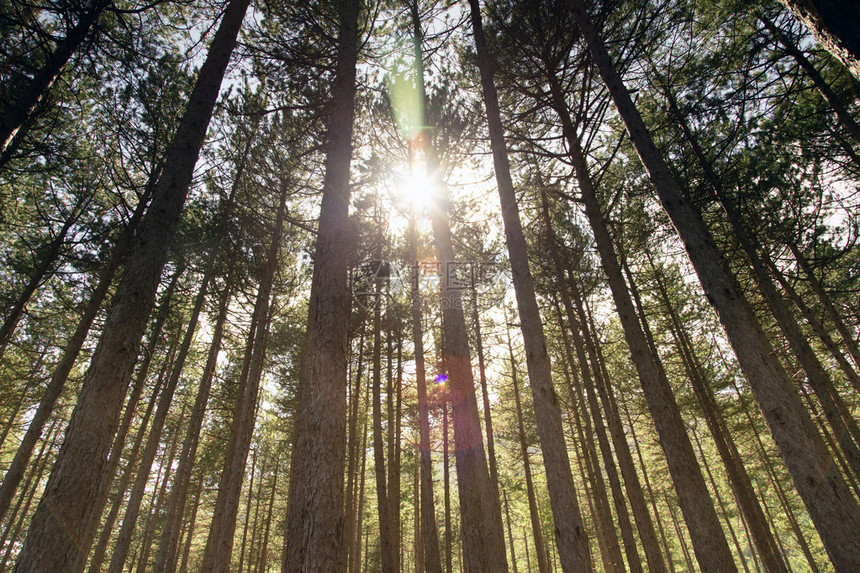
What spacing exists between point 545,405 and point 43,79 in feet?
32.3

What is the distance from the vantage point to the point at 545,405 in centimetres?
432

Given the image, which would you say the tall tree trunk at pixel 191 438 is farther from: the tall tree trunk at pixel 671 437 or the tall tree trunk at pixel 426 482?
the tall tree trunk at pixel 671 437

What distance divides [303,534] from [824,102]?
1544 cm

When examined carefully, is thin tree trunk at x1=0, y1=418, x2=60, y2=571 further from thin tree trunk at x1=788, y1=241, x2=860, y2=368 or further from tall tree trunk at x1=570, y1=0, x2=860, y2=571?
thin tree trunk at x1=788, y1=241, x2=860, y2=368

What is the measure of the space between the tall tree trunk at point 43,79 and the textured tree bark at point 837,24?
9.35 metres

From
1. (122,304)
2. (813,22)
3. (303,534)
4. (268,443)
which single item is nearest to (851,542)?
(813,22)

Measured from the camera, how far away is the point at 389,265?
41.1 ft

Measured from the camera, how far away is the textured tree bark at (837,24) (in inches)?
88.7

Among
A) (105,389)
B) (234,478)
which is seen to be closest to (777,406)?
(105,389)

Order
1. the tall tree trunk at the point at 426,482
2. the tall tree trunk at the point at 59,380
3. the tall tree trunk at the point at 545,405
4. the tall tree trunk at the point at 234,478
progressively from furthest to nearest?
1. the tall tree trunk at the point at 426,482
2. the tall tree trunk at the point at 59,380
3. the tall tree trunk at the point at 234,478
4. the tall tree trunk at the point at 545,405

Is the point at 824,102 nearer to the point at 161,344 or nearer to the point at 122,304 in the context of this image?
the point at 122,304

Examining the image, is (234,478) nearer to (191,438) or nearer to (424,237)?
(191,438)

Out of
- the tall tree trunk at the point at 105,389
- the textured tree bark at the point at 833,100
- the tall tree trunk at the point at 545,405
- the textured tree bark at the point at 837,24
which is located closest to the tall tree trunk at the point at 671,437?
the tall tree trunk at the point at 545,405

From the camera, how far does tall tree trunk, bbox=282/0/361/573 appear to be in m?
3.04
